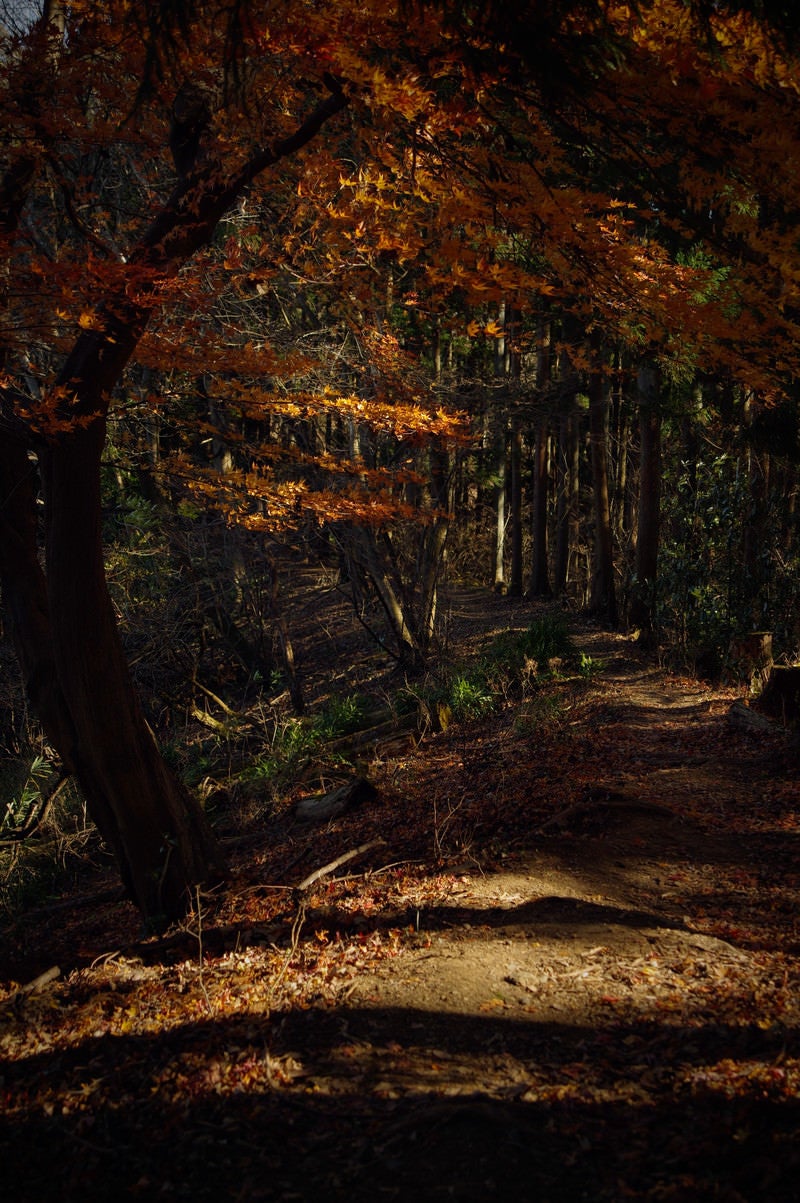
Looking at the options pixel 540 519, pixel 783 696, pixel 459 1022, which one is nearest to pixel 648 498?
pixel 783 696

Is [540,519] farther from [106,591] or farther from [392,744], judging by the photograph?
[106,591]

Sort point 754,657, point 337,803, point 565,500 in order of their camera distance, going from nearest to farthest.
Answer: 1. point 337,803
2. point 754,657
3. point 565,500

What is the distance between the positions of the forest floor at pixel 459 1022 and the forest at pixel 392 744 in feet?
0.07

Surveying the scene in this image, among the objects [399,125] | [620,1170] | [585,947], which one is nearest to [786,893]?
[585,947]

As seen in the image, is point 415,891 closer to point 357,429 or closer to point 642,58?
point 642,58

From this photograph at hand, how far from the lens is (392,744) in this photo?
1130cm

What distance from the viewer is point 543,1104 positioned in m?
3.28

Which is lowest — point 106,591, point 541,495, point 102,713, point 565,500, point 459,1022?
point 459,1022

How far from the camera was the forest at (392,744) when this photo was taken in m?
3.39

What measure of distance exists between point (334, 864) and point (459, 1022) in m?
2.63

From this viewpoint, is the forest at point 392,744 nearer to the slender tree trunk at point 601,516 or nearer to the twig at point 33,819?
the twig at point 33,819

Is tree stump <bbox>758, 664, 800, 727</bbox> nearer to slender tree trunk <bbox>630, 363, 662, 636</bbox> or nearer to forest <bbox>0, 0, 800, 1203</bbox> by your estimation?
forest <bbox>0, 0, 800, 1203</bbox>

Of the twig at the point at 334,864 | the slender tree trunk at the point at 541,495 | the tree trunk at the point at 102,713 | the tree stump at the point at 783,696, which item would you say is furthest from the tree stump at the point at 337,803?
the slender tree trunk at the point at 541,495

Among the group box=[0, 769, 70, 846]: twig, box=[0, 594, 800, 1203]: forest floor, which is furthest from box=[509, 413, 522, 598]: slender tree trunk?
box=[0, 594, 800, 1203]: forest floor
